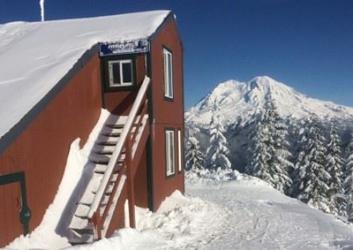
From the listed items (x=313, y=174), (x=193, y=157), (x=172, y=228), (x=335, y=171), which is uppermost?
(x=172, y=228)

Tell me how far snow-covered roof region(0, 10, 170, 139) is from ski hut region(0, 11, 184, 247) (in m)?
0.04

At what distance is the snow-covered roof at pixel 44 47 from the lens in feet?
30.9

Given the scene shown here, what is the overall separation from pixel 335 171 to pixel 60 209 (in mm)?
32185

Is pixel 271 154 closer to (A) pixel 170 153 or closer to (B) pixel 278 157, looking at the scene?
(B) pixel 278 157

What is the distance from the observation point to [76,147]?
36.3 feet

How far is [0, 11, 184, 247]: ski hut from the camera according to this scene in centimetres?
878

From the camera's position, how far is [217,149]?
4309cm

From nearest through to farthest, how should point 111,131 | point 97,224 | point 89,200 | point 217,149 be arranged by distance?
point 97,224
point 89,200
point 111,131
point 217,149

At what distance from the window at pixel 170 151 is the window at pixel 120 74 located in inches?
104

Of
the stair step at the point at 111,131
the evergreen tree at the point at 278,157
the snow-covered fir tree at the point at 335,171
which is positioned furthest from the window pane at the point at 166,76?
the snow-covered fir tree at the point at 335,171

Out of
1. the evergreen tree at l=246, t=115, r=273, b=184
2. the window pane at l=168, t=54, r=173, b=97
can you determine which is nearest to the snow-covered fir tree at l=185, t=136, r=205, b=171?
the evergreen tree at l=246, t=115, r=273, b=184

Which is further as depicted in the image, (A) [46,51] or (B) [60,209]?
(A) [46,51]

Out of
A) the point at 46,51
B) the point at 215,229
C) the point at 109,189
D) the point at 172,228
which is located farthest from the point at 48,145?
the point at 215,229

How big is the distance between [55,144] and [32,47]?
4552 millimetres
